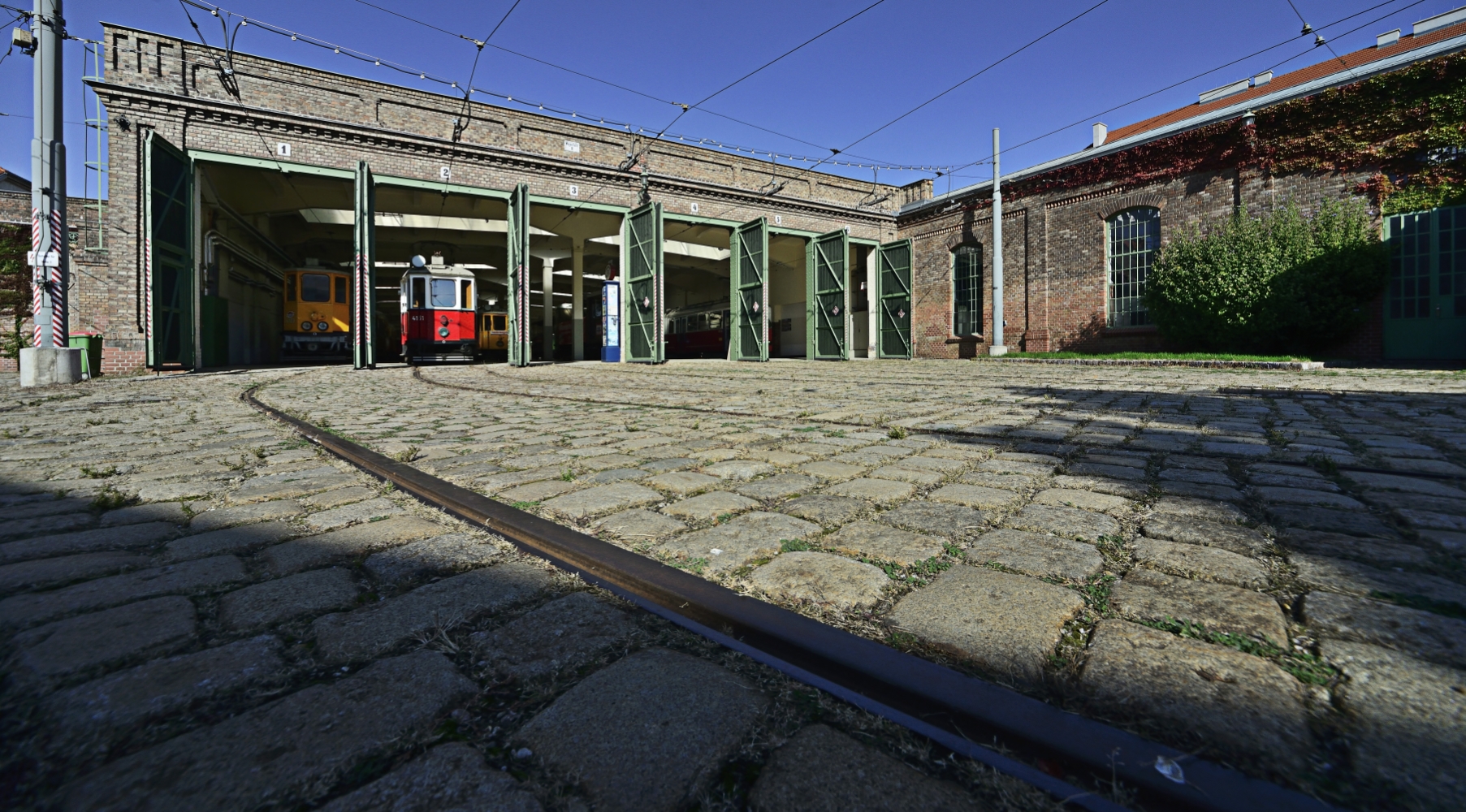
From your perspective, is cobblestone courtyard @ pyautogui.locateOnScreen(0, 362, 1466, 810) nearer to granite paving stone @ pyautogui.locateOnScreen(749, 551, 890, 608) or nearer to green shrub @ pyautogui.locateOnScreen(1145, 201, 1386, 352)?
granite paving stone @ pyautogui.locateOnScreen(749, 551, 890, 608)

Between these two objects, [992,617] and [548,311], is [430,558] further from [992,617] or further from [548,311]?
[548,311]

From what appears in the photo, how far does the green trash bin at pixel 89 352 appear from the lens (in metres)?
9.60

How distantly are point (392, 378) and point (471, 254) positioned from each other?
13.5m

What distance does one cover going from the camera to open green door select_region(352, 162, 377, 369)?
1304cm

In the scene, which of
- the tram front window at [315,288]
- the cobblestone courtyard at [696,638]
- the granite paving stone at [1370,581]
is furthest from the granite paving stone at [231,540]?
the tram front window at [315,288]

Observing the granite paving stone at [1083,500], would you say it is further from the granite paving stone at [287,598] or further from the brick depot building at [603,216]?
the brick depot building at [603,216]

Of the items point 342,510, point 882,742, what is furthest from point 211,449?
point 882,742

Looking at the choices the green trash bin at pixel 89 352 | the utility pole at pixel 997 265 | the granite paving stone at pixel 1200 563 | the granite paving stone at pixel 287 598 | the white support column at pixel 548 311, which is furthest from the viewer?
the white support column at pixel 548 311

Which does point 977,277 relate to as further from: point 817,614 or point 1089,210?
point 817,614

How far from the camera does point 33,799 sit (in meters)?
0.75

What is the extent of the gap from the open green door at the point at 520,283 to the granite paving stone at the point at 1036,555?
14.5m

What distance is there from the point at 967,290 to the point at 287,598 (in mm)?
20997

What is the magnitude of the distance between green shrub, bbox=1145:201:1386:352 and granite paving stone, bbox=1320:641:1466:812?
49.4 feet

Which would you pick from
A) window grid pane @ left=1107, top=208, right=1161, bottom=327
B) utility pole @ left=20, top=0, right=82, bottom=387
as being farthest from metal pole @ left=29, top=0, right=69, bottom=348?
window grid pane @ left=1107, top=208, right=1161, bottom=327
